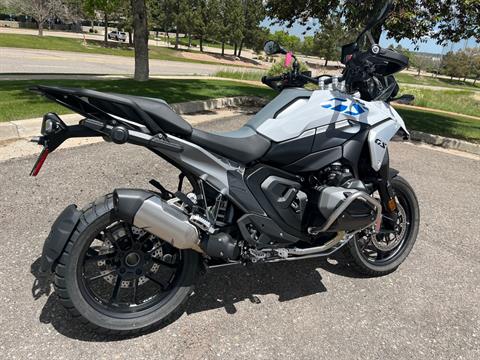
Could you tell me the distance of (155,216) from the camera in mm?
2287

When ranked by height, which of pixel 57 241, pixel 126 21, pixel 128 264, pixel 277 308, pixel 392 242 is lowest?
pixel 277 308

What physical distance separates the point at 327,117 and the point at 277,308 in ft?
4.54

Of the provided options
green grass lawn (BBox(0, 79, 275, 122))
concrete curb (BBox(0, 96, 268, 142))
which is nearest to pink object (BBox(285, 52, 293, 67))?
concrete curb (BBox(0, 96, 268, 142))

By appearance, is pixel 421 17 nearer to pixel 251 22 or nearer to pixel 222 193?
pixel 222 193

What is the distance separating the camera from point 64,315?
259 cm

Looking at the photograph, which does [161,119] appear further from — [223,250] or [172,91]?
[172,91]

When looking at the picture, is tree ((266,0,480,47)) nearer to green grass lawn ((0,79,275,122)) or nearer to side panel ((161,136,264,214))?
green grass lawn ((0,79,275,122))

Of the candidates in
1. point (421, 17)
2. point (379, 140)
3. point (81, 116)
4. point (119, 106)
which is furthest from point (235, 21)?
point (119, 106)

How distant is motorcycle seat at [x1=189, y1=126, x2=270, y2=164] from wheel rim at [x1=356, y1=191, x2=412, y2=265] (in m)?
1.43

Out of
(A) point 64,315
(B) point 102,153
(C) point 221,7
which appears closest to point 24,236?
(A) point 64,315

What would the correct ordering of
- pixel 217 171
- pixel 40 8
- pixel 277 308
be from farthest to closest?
1. pixel 40 8
2. pixel 277 308
3. pixel 217 171

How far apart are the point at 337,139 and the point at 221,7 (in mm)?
56253

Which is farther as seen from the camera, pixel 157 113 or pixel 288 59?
pixel 288 59

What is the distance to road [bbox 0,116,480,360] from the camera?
96.1 inches
